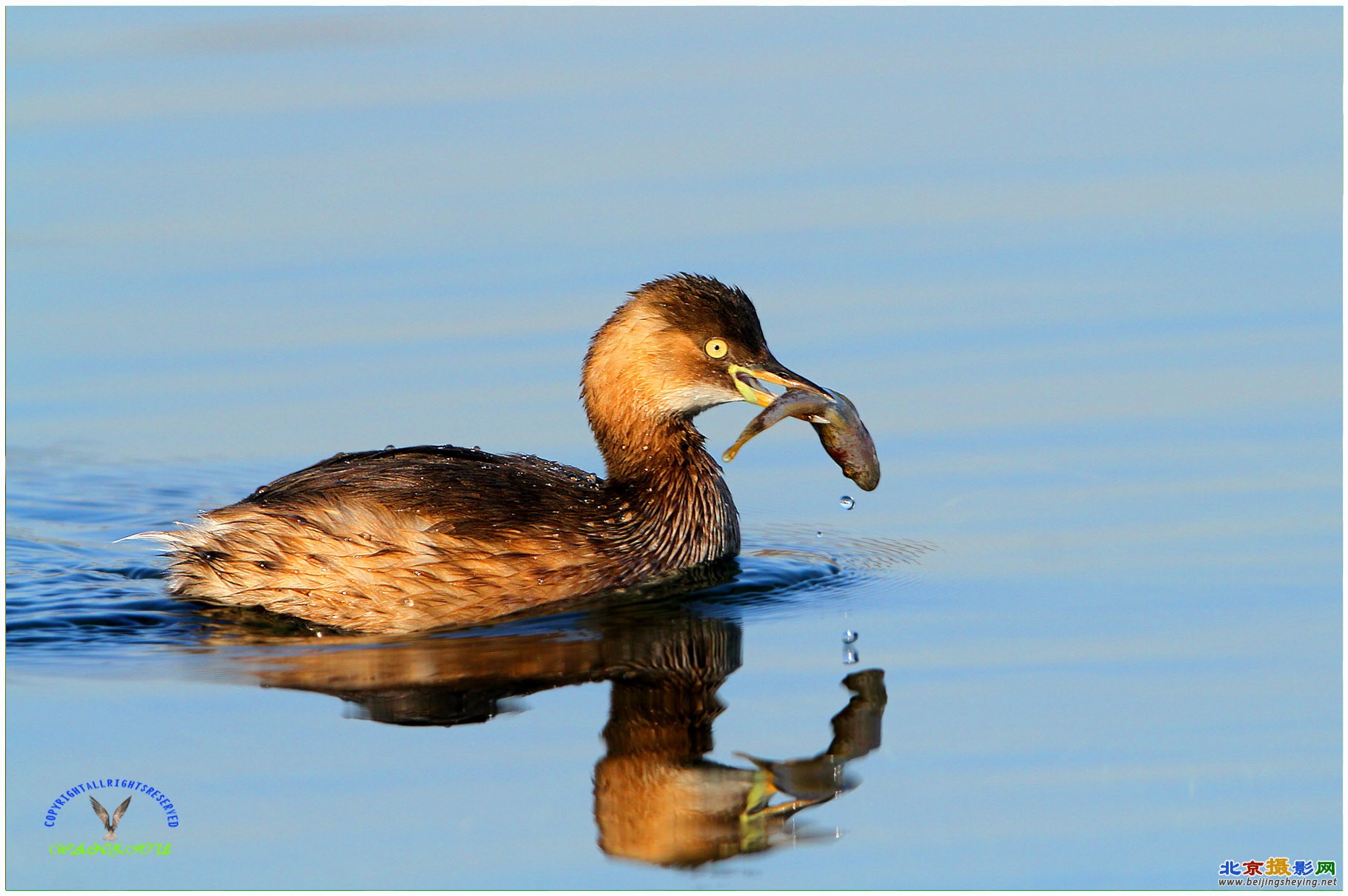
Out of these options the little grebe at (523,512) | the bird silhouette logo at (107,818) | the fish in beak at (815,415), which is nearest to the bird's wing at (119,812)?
the bird silhouette logo at (107,818)

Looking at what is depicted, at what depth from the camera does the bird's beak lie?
9.77 m

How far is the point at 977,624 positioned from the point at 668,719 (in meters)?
1.68

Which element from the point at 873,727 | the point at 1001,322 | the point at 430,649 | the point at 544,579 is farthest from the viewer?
the point at 1001,322

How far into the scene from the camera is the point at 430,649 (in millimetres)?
8664

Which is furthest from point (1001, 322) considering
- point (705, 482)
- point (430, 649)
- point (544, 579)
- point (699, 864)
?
point (699, 864)

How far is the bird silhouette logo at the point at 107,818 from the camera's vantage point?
23.0 ft

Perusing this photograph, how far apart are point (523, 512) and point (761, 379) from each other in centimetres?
136

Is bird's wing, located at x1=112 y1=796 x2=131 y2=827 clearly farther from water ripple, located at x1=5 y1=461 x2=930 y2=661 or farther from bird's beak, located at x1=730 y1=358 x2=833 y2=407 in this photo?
bird's beak, located at x1=730 y1=358 x2=833 y2=407

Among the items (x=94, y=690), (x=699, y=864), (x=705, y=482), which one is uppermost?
(x=705, y=482)

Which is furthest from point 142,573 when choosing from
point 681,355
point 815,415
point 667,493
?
point 815,415

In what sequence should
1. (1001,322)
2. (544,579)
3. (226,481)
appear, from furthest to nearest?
(1001,322)
(226,481)
(544,579)

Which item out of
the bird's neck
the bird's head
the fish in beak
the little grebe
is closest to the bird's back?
the little grebe

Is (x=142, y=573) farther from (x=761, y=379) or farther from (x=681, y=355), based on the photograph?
(x=761, y=379)

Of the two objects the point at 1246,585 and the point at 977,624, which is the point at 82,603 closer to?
the point at 977,624
